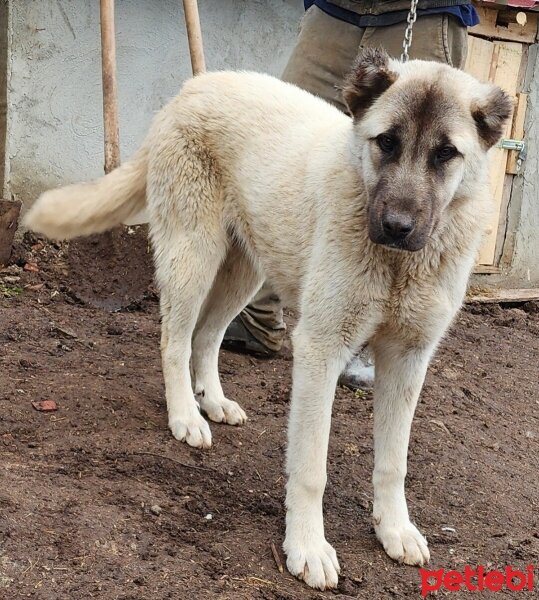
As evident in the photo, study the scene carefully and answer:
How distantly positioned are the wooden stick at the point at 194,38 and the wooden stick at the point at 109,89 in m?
0.44

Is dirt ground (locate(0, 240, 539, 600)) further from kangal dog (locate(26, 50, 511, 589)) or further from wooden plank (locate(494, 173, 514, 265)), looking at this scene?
wooden plank (locate(494, 173, 514, 265))

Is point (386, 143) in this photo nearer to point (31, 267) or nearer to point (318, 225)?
point (318, 225)

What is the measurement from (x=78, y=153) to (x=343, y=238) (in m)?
3.47

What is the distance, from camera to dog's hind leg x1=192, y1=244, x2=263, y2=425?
4.16 m

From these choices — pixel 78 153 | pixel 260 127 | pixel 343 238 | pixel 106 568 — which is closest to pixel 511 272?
pixel 78 153

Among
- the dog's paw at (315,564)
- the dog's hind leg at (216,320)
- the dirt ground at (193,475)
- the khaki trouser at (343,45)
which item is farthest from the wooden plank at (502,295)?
the dog's paw at (315,564)

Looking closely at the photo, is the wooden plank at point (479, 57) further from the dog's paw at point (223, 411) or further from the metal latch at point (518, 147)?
the dog's paw at point (223, 411)

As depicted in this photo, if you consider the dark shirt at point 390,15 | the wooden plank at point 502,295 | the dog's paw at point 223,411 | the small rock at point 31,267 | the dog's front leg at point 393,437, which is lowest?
the wooden plank at point 502,295

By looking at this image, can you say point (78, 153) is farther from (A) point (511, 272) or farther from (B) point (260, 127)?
(A) point (511, 272)

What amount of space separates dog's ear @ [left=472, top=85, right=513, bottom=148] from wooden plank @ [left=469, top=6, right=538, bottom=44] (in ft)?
13.0

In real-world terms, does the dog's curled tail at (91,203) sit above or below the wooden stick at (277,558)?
above

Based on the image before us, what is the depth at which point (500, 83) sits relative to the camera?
6848mm

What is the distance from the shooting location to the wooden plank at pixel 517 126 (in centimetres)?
696

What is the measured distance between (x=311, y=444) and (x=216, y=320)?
1291mm
